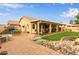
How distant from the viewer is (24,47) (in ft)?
13.3

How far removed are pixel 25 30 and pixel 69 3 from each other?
479 mm

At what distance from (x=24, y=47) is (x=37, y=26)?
23cm

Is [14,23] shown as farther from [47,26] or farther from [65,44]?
[65,44]

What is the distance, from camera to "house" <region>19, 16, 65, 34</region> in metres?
4.07

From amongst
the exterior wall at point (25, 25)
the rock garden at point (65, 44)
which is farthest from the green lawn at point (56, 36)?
the exterior wall at point (25, 25)

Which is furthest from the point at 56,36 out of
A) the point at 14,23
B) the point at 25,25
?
the point at 14,23

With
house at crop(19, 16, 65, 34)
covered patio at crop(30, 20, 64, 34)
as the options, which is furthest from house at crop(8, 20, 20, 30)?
covered patio at crop(30, 20, 64, 34)

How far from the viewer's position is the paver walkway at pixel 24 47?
4.05 meters

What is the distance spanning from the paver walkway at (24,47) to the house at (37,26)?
7 centimetres

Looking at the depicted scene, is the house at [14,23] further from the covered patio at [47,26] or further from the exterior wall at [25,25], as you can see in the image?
the covered patio at [47,26]

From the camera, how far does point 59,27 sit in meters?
4.08

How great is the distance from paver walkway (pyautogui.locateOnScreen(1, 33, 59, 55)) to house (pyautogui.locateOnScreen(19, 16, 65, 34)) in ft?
0.21

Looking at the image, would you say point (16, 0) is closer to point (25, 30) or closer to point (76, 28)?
point (25, 30)

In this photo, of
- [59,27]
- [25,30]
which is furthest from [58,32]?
[25,30]
